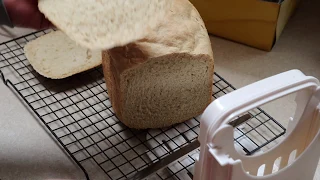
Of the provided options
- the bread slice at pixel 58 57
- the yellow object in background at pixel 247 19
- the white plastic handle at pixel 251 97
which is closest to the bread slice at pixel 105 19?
the white plastic handle at pixel 251 97

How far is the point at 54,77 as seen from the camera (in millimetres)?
1226

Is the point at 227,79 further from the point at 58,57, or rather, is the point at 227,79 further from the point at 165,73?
the point at 58,57

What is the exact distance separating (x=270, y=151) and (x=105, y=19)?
15.9 inches

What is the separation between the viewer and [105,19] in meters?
0.86

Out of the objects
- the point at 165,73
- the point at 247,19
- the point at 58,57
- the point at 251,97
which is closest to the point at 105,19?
the point at 165,73

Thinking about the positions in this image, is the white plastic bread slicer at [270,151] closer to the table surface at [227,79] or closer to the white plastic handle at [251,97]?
the white plastic handle at [251,97]

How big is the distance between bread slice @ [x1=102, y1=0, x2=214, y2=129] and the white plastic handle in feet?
0.78

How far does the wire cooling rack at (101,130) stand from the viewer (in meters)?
1.01

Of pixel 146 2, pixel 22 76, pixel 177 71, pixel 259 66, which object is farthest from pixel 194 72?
pixel 22 76

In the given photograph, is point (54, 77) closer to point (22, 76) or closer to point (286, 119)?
point (22, 76)

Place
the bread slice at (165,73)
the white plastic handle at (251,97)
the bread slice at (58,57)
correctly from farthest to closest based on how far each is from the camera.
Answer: the bread slice at (58,57) → the bread slice at (165,73) → the white plastic handle at (251,97)

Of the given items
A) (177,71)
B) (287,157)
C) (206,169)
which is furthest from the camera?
(177,71)

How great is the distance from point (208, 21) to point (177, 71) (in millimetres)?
457

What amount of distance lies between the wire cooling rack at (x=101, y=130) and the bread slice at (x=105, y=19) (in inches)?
10.8
